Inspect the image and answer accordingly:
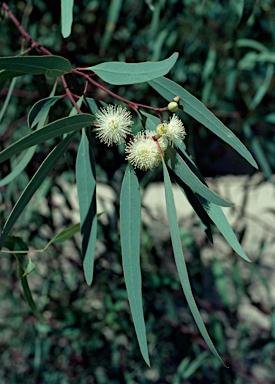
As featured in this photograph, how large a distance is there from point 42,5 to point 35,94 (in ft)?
0.71

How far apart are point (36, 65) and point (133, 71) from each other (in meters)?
0.09

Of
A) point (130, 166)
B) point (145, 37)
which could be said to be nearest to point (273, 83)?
point (145, 37)

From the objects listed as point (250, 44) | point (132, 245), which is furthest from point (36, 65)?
point (250, 44)

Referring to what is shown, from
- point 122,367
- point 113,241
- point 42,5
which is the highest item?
point 42,5

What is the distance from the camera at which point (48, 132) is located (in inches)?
21.1

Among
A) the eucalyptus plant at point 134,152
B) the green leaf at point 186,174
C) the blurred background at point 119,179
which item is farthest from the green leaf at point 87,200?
the blurred background at point 119,179

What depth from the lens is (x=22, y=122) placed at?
5.21ft

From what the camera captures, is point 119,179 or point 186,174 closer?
point 186,174

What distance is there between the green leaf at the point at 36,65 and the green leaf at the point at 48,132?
6 cm

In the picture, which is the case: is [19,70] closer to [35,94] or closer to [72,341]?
[35,94]

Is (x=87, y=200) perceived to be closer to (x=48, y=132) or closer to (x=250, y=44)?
(x=48, y=132)

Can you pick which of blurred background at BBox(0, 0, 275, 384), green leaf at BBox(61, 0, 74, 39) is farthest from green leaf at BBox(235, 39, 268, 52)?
green leaf at BBox(61, 0, 74, 39)

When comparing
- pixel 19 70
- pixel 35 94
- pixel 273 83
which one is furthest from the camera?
pixel 273 83

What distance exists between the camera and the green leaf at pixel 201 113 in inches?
22.7
